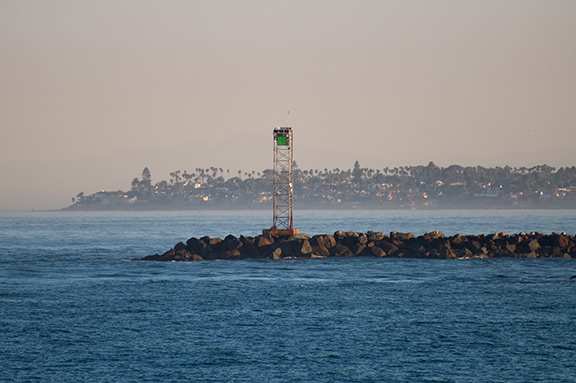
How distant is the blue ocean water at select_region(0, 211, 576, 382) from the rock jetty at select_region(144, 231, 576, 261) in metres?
5.63

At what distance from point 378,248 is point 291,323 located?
105 feet

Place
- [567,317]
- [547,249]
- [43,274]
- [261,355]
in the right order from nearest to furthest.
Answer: [261,355] < [567,317] < [43,274] < [547,249]

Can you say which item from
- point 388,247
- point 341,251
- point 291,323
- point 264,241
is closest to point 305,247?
point 341,251

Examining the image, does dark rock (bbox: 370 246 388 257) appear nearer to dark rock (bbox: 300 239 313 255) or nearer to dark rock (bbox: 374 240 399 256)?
dark rock (bbox: 374 240 399 256)

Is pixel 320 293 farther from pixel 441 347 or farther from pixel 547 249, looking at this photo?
pixel 547 249

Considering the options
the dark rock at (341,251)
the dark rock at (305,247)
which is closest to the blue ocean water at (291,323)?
the dark rock at (305,247)

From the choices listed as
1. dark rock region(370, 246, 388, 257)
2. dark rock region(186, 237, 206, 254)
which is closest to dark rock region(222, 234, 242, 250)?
dark rock region(186, 237, 206, 254)

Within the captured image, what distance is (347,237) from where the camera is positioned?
76000mm

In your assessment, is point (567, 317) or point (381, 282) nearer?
point (567, 317)

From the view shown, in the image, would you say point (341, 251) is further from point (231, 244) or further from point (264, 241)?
point (231, 244)

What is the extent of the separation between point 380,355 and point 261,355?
3883mm

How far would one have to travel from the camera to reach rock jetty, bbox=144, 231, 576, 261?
237 feet

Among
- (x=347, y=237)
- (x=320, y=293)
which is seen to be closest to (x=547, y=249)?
(x=347, y=237)

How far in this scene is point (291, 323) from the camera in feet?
139
